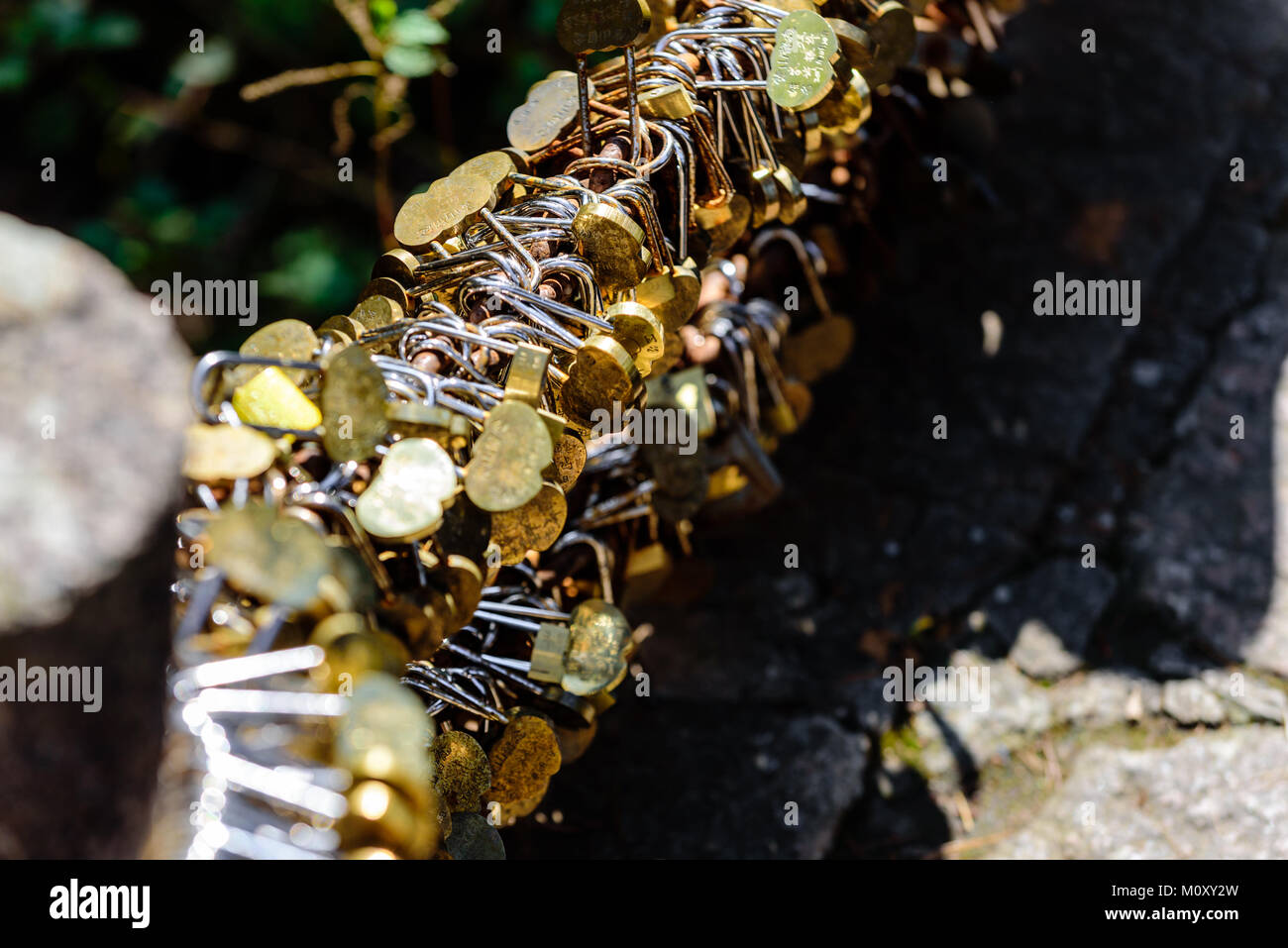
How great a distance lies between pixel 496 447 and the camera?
0.70m

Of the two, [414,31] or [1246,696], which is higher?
[414,31]

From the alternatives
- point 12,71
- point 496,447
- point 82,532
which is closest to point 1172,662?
point 496,447

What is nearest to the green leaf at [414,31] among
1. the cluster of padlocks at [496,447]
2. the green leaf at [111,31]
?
the cluster of padlocks at [496,447]

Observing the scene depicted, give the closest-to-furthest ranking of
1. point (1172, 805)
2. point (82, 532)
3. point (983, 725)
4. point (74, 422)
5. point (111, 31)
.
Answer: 1. point (1172, 805)
2. point (983, 725)
3. point (82, 532)
4. point (74, 422)
5. point (111, 31)

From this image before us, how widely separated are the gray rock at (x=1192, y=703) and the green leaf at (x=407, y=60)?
4.65 feet

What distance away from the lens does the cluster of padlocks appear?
0.59 metres

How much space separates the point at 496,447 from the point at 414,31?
1117 millimetres

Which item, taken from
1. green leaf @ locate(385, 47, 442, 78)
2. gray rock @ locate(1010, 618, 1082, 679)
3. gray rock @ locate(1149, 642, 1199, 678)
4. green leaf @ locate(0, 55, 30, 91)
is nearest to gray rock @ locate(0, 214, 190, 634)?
green leaf @ locate(0, 55, 30, 91)

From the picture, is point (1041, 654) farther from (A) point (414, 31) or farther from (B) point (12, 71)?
(B) point (12, 71)

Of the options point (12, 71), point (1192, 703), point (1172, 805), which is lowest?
point (1172, 805)

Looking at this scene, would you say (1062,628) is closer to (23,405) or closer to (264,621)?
(264,621)

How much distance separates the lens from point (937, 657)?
54.4 inches

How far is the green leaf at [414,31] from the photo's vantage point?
1535mm

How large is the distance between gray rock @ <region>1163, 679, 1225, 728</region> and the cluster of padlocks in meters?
0.60
